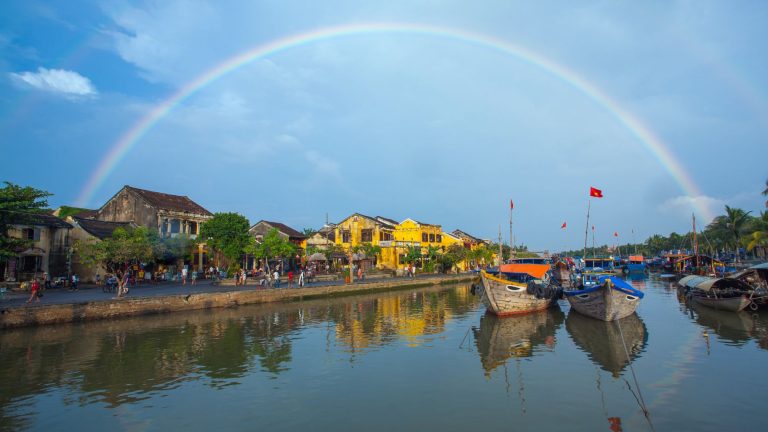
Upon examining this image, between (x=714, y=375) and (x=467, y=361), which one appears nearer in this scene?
(x=714, y=375)

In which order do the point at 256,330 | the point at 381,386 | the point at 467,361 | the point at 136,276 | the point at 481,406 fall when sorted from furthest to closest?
the point at 136,276 → the point at 256,330 → the point at 467,361 → the point at 381,386 → the point at 481,406

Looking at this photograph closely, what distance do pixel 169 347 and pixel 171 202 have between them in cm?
3231

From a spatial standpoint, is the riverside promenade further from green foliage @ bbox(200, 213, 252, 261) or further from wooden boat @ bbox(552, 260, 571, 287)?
wooden boat @ bbox(552, 260, 571, 287)

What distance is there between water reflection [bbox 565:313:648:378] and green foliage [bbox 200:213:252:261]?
27931 mm

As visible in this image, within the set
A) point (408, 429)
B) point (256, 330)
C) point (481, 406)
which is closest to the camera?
point (408, 429)

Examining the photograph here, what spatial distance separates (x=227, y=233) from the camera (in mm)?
39969

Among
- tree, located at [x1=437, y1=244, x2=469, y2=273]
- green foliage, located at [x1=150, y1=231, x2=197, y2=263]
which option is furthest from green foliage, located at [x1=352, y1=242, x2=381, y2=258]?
green foliage, located at [x1=150, y1=231, x2=197, y2=263]

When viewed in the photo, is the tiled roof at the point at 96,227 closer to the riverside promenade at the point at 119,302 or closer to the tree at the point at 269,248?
the riverside promenade at the point at 119,302

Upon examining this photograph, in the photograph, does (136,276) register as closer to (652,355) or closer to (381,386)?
(381,386)

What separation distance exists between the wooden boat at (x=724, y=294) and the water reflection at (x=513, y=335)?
27.2 feet

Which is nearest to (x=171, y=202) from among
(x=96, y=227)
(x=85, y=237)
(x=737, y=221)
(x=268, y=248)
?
(x=96, y=227)

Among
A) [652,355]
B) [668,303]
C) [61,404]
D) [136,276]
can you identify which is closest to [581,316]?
[652,355]

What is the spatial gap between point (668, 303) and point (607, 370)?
22.6 meters

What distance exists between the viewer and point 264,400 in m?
11.0
